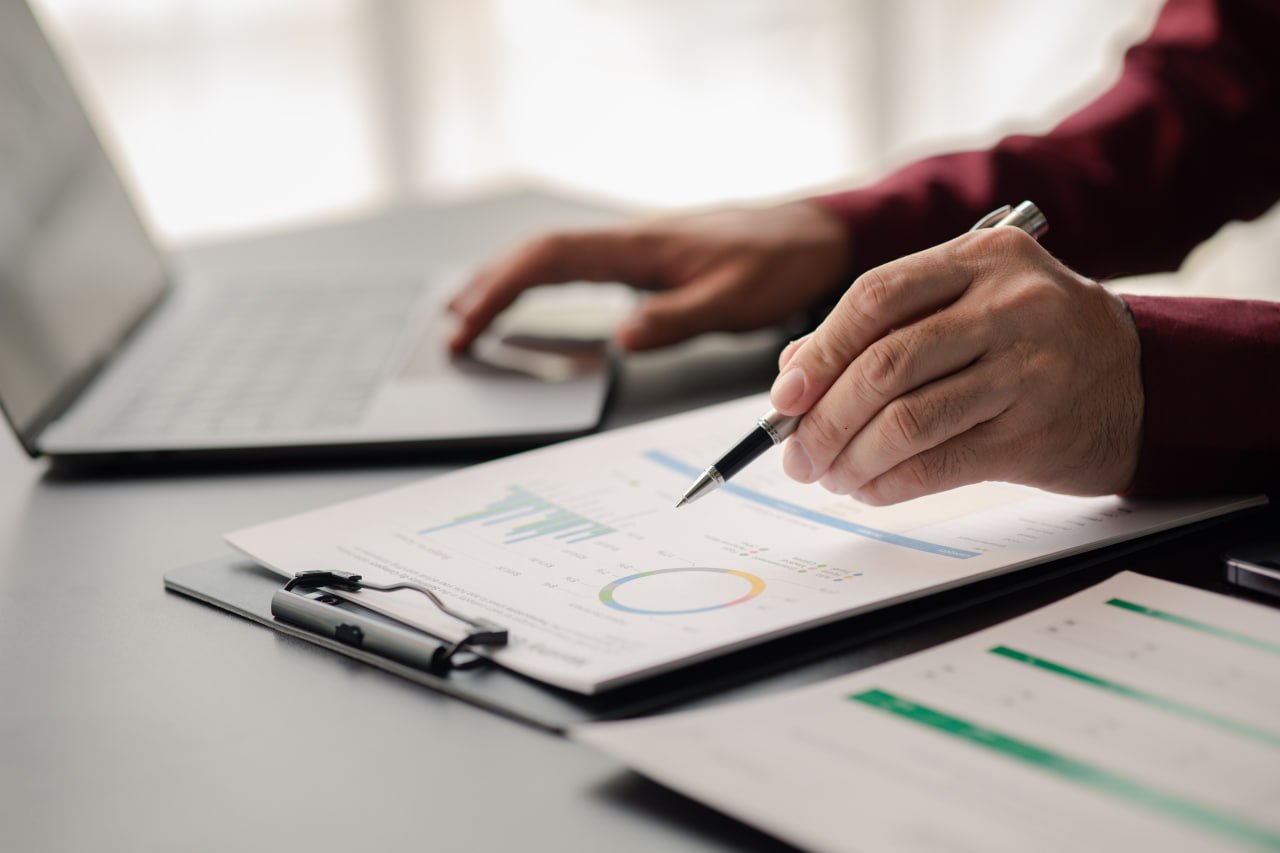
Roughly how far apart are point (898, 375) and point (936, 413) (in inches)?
1.0

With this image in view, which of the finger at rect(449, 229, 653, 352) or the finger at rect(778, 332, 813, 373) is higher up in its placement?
the finger at rect(449, 229, 653, 352)

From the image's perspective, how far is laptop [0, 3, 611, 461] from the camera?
0.87 metres

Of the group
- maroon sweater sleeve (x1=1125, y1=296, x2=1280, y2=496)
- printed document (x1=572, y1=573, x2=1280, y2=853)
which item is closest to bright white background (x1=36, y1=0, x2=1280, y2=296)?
maroon sweater sleeve (x1=1125, y1=296, x2=1280, y2=496)

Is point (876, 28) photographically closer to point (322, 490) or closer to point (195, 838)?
point (322, 490)

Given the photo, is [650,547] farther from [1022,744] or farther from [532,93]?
[532,93]

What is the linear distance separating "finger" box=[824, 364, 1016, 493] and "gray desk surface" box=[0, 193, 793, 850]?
23 cm

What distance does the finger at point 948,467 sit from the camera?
2.10ft

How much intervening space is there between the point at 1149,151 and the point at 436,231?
31.1 inches

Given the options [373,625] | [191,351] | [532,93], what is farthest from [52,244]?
[532,93]

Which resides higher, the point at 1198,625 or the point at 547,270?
the point at 547,270

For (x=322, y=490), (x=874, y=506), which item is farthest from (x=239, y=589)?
(x=874, y=506)

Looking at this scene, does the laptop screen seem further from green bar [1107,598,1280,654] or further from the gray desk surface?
green bar [1107,598,1280,654]

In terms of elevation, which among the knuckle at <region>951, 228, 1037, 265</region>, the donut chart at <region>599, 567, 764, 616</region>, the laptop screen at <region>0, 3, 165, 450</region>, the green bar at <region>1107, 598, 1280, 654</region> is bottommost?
the green bar at <region>1107, 598, 1280, 654</region>

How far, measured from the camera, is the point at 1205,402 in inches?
26.3
